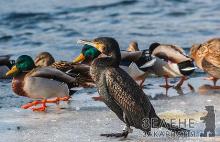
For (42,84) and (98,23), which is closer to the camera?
(42,84)

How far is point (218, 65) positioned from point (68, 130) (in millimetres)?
3161

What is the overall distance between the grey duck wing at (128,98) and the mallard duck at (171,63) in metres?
3.44

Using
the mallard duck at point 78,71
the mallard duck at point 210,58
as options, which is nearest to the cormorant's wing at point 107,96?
the mallard duck at point 78,71

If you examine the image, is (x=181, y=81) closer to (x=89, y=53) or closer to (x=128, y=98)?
(x=89, y=53)

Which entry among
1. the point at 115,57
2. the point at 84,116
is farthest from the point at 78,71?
the point at 115,57

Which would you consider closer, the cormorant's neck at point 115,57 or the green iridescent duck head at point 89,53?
the cormorant's neck at point 115,57

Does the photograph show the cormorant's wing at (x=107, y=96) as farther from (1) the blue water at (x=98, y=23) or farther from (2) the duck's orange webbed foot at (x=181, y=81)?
(1) the blue water at (x=98, y=23)

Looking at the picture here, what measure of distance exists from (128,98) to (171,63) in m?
3.77

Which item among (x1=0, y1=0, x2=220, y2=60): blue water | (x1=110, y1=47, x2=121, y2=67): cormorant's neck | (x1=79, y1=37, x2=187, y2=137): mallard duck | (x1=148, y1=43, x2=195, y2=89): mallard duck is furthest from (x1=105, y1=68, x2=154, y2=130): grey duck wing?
(x1=0, y1=0, x2=220, y2=60): blue water

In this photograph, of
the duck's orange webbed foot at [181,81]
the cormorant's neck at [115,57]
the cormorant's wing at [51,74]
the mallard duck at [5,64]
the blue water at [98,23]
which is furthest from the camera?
the blue water at [98,23]

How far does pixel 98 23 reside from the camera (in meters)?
17.6

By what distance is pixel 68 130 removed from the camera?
7953 millimetres

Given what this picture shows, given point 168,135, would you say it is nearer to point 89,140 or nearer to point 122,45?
point 89,140

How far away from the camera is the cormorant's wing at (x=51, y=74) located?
9.39m
